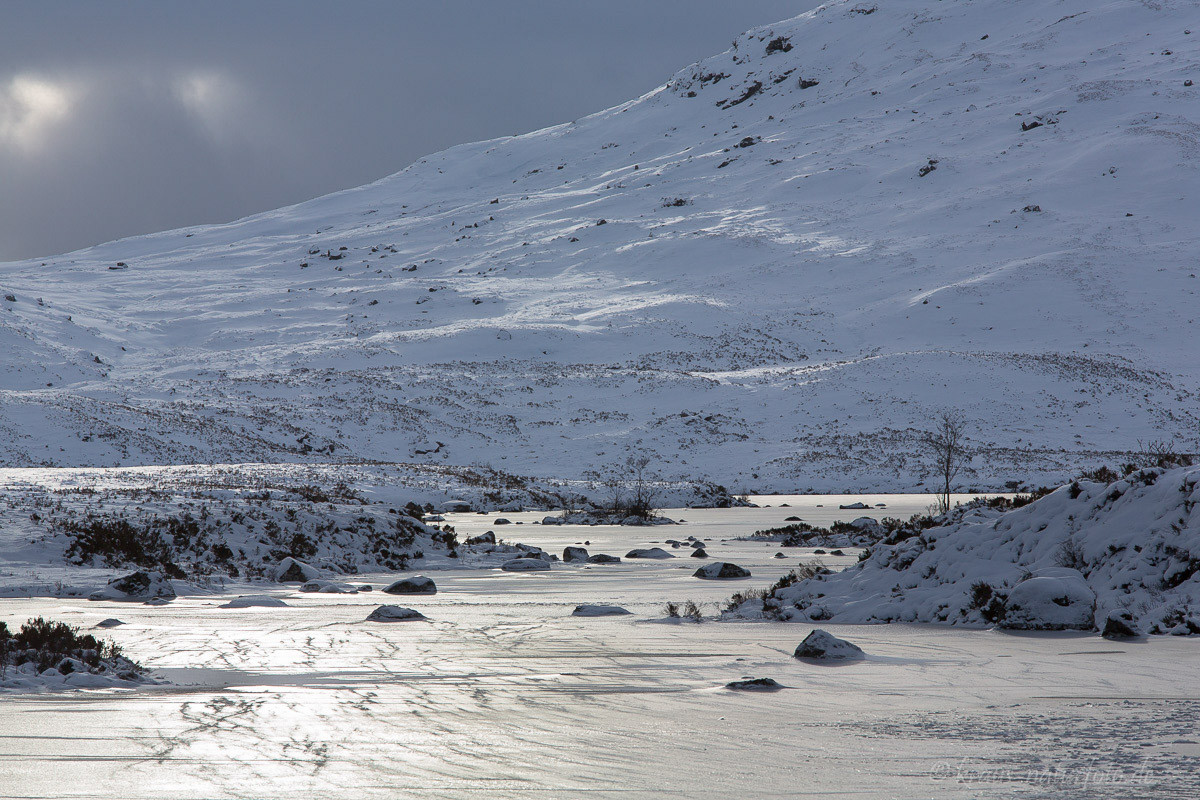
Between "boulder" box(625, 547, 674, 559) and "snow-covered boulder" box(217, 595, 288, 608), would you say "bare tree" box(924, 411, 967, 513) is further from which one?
"snow-covered boulder" box(217, 595, 288, 608)

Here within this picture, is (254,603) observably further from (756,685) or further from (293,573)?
(756,685)

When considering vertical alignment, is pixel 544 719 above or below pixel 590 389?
below

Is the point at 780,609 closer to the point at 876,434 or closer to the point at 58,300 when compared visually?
the point at 876,434

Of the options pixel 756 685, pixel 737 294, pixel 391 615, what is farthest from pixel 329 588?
pixel 737 294

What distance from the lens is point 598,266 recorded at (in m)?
110

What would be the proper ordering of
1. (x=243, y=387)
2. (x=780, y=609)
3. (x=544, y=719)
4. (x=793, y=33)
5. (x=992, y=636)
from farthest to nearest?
(x=793, y=33)
(x=243, y=387)
(x=780, y=609)
(x=992, y=636)
(x=544, y=719)

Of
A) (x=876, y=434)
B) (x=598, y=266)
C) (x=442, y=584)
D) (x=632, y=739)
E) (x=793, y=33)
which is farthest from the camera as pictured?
(x=793, y=33)

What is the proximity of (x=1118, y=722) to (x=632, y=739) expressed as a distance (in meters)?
3.06

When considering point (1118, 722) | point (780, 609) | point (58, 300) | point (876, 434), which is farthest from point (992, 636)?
point (58, 300)

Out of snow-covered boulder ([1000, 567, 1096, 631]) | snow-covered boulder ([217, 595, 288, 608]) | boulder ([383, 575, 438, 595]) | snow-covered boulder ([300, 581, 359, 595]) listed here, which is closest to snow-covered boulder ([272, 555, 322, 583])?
snow-covered boulder ([300, 581, 359, 595])

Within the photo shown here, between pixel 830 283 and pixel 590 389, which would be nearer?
pixel 590 389

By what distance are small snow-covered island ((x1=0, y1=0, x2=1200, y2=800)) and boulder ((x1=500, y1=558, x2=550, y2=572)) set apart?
75 mm

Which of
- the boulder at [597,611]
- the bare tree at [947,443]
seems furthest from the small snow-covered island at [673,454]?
the bare tree at [947,443]

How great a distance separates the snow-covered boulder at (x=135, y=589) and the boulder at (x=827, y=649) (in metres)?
8.94
